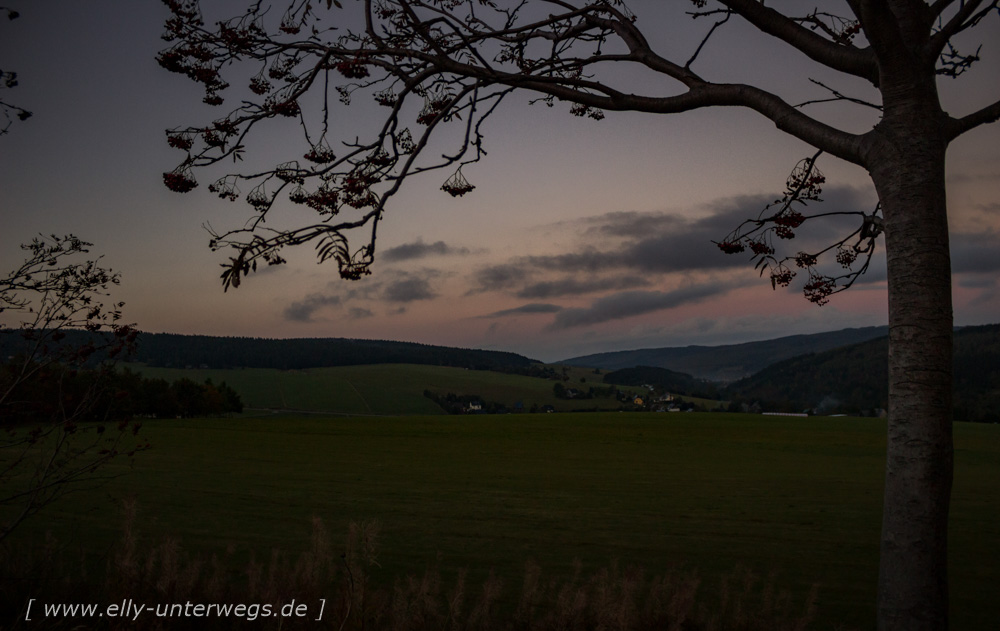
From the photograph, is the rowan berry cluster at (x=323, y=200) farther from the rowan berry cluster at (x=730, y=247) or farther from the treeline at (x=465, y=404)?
the treeline at (x=465, y=404)

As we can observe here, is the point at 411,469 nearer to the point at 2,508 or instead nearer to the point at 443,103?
the point at 2,508

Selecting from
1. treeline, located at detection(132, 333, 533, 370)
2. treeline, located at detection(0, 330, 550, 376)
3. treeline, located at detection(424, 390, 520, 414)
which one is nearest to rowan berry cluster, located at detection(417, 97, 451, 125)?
treeline, located at detection(424, 390, 520, 414)

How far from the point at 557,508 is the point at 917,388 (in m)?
12.6

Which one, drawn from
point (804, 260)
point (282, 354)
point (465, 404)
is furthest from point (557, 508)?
point (282, 354)

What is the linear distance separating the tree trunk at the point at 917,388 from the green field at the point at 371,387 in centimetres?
9219

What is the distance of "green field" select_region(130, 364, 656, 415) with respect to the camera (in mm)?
97500

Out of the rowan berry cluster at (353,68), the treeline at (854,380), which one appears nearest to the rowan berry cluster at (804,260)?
the rowan berry cluster at (353,68)

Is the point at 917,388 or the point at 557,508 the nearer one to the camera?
the point at 917,388

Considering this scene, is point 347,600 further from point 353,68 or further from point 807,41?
point 807,41

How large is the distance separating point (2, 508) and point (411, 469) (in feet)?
45.2

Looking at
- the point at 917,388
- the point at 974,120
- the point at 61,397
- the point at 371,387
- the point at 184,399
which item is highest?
the point at 974,120

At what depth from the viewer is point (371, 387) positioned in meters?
111

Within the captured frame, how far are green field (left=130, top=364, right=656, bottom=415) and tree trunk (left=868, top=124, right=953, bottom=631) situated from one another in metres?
92.2

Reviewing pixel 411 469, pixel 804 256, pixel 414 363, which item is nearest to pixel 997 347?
pixel 414 363
